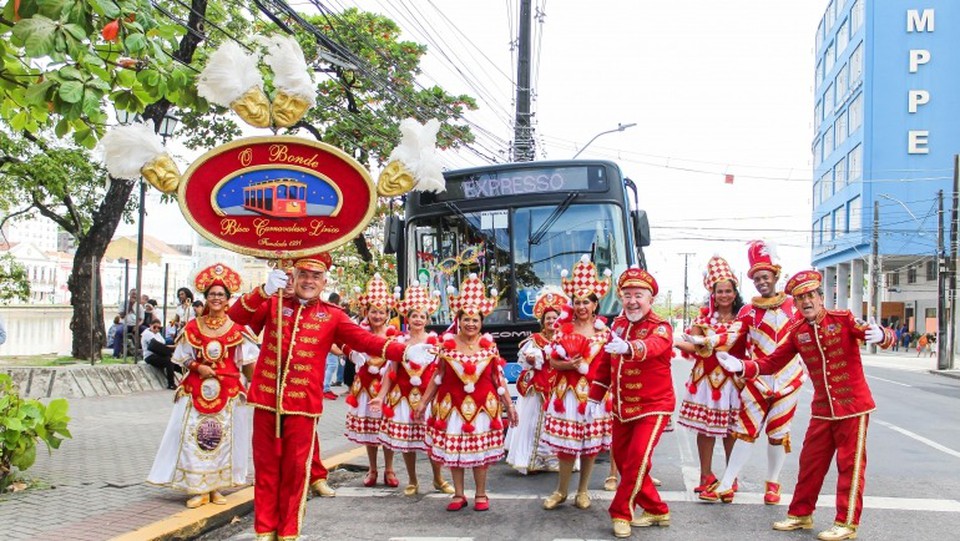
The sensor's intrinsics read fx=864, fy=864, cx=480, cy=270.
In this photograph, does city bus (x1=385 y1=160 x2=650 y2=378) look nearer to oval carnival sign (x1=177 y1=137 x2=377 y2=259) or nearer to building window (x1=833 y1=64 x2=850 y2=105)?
oval carnival sign (x1=177 y1=137 x2=377 y2=259)

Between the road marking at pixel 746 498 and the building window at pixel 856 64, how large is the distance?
144 feet

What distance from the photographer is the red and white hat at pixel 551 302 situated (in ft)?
25.5

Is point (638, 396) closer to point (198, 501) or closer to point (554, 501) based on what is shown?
point (554, 501)

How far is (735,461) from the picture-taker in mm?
7441

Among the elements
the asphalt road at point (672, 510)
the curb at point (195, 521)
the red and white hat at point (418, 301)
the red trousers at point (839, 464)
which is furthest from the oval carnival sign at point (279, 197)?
the red trousers at point (839, 464)

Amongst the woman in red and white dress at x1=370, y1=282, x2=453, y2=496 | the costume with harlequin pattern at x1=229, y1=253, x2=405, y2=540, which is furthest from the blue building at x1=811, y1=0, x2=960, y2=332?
the costume with harlequin pattern at x1=229, y1=253, x2=405, y2=540

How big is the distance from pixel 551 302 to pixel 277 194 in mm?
3134

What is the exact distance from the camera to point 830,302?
5981cm

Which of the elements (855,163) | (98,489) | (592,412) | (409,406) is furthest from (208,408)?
(855,163)

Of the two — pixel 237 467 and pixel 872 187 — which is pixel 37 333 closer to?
pixel 237 467

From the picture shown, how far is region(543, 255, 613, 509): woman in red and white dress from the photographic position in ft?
23.5

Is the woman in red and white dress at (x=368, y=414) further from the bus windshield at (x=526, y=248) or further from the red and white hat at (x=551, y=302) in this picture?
the bus windshield at (x=526, y=248)

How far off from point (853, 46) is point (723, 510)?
156 ft

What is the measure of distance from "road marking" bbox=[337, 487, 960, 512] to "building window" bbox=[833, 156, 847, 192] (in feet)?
150
